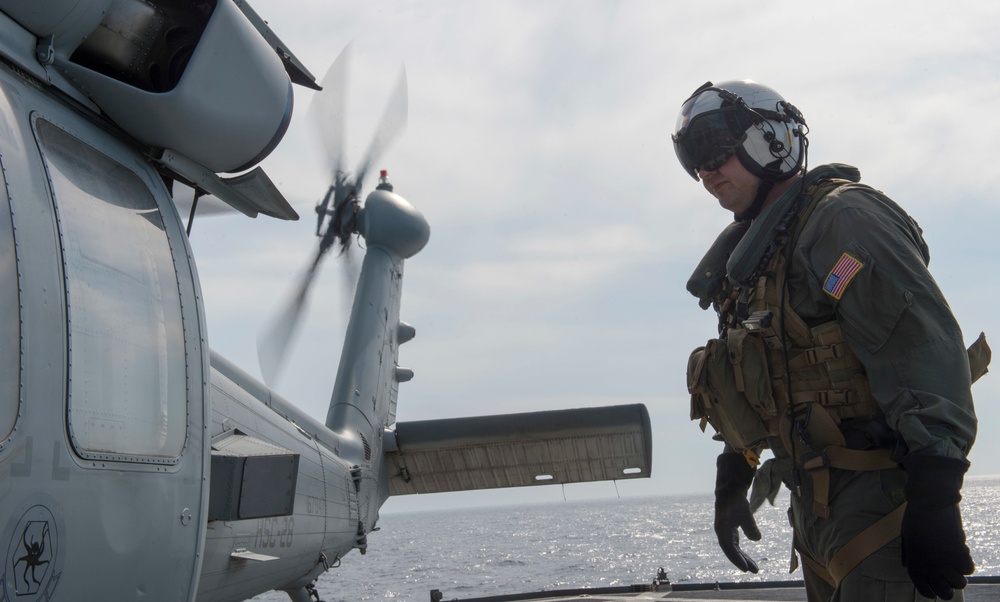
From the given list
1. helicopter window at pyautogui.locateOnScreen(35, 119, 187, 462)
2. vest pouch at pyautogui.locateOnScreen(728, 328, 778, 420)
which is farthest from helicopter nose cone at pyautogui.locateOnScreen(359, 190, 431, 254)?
vest pouch at pyautogui.locateOnScreen(728, 328, 778, 420)

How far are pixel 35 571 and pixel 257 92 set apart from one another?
1.91 metres

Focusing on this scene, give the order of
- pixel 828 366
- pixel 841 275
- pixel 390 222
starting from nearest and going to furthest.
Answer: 1. pixel 841 275
2. pixel 828 366
3. pixel 390 222

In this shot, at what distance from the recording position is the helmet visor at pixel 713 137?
2797 mm

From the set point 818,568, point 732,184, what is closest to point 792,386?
point 818,568

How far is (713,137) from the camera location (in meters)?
2.82

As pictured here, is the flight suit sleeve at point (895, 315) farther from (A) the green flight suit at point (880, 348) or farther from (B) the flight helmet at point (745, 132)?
(B) the flight helmet at point (745, 132)

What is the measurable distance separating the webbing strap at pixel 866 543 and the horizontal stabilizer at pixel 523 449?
444 centimetres

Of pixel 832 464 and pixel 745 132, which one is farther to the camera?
pixel 745 132

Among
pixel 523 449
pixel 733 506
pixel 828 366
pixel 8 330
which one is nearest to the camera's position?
pixel 8 330

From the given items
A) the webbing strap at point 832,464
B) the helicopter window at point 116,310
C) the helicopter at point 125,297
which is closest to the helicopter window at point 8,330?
the helicopter at point 125,297

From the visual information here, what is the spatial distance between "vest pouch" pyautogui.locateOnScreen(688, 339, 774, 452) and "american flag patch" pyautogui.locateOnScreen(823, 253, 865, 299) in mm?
330

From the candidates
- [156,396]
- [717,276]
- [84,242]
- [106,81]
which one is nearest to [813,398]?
[717,276]

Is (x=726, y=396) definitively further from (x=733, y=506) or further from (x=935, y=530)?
(x=935, y=530)

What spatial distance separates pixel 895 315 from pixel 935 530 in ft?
1.86
